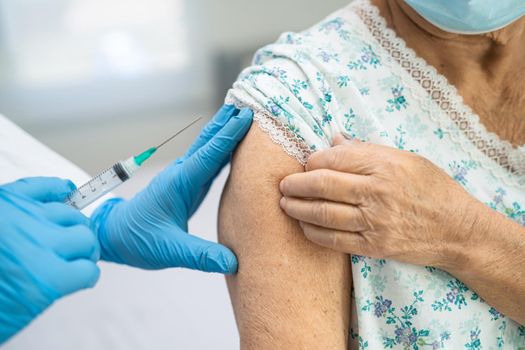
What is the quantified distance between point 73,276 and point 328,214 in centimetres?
42

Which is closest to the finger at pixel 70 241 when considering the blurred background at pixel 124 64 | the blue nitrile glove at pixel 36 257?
the blue nitrile glove at pixel 36 257

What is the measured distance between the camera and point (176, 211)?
1.23 meters

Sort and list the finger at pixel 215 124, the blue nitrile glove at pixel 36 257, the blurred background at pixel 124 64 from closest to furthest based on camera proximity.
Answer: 1. the blue nitrile glove at pixel 36 257
2. the finger at pixel 215 124
3. the blurred background at pixel 124 64

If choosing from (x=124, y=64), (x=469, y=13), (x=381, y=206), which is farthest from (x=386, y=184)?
(x=124, y=64)

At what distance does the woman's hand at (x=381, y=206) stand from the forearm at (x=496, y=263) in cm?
1

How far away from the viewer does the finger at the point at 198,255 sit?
1.07 m

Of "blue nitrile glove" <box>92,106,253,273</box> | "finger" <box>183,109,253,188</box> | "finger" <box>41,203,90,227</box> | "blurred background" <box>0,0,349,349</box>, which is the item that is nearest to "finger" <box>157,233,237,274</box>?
"blue nitrile glove" <box>92,106,253,273</box>

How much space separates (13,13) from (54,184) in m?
1.78

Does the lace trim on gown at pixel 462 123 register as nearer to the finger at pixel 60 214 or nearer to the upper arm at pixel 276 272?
the upper arm at pixel 276 272

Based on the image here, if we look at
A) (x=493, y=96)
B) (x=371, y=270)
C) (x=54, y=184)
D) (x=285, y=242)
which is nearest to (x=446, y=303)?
(x=371, y=270)

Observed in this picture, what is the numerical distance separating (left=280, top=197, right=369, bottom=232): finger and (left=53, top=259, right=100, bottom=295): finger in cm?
34

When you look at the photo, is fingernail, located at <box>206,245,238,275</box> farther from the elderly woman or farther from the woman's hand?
the woman's hand

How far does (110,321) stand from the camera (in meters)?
1.73

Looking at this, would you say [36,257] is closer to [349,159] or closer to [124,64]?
[349,159]
